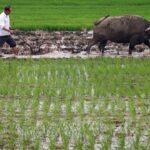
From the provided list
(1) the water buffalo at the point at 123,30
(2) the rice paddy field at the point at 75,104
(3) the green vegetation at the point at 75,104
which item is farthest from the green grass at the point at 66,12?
(3) the green vegetation at the point at 75,104

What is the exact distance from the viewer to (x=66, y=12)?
3572cm

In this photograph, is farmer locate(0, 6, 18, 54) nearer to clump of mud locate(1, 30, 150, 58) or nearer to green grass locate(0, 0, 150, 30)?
clump of mud locate(1, 30, 150, 58)

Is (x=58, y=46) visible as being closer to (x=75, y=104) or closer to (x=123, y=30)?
(x=123, y=30)

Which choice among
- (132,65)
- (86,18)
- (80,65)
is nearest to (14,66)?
(80,65)

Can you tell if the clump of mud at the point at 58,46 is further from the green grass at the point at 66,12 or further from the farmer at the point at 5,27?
the green grass at the point at 66,12

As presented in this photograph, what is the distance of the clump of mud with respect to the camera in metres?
19.7

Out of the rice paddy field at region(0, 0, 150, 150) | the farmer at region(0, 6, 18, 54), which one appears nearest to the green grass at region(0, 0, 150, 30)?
the farmer at region(0, 6, 18, 54)

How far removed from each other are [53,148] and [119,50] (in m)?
12.6

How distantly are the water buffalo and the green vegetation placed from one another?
2360 millimetres

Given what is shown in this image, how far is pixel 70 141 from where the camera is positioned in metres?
8.95

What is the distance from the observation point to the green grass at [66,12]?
2800 centimetres

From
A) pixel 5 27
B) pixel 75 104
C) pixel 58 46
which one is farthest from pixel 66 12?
pixel 75 104

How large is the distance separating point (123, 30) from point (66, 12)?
16.0 m

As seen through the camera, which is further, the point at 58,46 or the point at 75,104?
the point at 58,46
